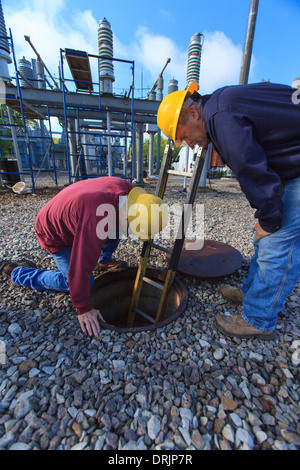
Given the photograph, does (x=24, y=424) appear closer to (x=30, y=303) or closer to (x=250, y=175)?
(x=30, y=303)

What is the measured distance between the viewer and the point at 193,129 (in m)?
1.49

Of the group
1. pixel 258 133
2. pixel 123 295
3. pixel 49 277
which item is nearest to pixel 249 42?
pixel 258 133

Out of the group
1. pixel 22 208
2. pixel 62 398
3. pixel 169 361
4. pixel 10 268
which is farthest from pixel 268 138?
pixel 22 208

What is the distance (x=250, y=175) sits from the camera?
1247 millimetres

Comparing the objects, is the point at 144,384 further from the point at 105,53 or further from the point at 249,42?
the point at 105,53

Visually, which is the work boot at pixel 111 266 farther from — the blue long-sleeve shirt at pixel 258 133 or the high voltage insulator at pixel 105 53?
the high voltage insulator at pixel 105 53

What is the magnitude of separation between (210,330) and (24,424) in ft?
4.21

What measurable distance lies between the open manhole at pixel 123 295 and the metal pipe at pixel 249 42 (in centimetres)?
595

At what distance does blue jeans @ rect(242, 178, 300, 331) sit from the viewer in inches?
54.4

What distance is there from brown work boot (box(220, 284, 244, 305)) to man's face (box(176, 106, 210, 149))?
131 centimetres

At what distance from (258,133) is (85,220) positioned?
45.2 inches

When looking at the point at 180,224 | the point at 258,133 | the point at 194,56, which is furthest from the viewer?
the point at 194,56

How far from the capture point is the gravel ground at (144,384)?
43.7 inches

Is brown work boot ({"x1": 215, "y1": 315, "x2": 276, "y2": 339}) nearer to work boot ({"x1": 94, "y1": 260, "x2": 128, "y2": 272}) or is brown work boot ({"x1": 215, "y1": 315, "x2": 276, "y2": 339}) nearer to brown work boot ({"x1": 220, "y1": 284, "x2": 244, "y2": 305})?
brown work boot ({"x1": 220, "y1": 284, "x2": 244, "y2": 305})
